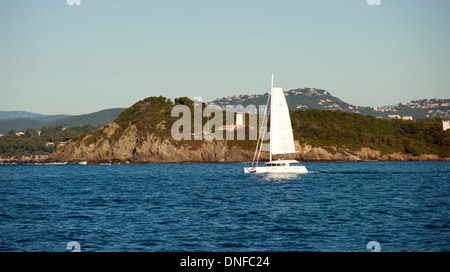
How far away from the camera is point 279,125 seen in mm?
75500

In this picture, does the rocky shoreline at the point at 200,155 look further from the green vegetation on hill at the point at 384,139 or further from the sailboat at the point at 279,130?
the sailboat at the point at 279,130

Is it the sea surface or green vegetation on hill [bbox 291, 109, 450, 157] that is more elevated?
green vegetation on hill [bbox 291, 109, 450, 157]

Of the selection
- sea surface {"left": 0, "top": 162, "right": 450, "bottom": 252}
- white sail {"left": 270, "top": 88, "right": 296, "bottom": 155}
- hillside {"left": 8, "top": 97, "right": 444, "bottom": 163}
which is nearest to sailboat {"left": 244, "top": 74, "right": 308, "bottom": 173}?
white sail {"left": 270, "top": 88, "right": 296, "bottom": 155}

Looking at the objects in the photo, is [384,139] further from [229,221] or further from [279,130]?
[229,221]

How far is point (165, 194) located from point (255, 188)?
446 inches

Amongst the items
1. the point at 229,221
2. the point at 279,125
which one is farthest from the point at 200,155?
the point at 229,221

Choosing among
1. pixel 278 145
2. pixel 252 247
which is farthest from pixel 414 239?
pixel 278 145

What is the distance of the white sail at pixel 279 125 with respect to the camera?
74812 millimetres

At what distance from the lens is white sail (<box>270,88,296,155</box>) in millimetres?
74812

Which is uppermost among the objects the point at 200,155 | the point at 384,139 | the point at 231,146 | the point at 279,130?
the point at 279,130

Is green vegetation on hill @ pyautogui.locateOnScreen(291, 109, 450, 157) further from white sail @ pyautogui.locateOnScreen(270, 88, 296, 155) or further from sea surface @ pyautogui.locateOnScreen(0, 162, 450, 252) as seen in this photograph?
sea surface @ pyautogui.locateOnScreen(0, 162, 450, 252)

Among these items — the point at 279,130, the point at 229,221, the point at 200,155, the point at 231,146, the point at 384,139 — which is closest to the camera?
the point at 229,221

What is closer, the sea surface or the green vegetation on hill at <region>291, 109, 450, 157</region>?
the sea surface

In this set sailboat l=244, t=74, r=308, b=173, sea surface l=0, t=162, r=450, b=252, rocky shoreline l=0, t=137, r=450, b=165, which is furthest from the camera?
rocky shoreline l=0, t=137, r=450, b=165
